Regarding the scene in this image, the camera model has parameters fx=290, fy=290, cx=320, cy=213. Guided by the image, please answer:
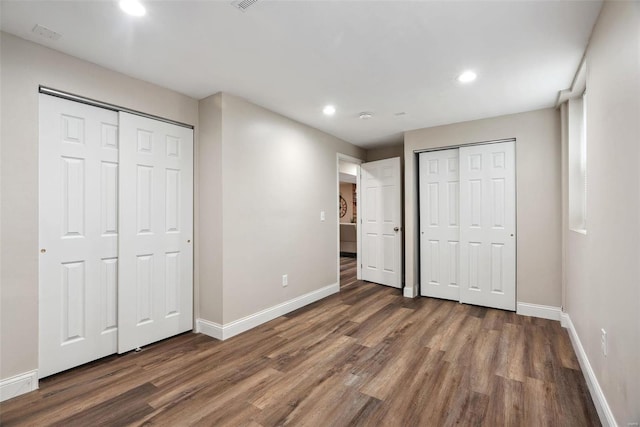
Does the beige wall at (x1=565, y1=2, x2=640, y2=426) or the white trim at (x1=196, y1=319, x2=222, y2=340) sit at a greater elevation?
the beige wall at (x1=565, y1=2, x2=640, y2=426)

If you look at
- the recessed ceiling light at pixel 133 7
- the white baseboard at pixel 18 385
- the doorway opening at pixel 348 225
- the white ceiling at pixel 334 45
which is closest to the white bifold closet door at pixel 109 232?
the white baseboard at pixel 18 385

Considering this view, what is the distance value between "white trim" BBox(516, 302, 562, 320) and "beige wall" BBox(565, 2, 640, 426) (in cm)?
139

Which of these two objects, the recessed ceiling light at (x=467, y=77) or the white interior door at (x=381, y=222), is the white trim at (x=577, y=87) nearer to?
the recessed ceiling light at (x=467, y=77)

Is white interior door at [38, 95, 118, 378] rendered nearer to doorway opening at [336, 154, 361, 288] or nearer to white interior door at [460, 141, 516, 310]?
doorway opening at [336, 154, 361, 288]

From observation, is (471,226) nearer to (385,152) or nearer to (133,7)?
(385,152)

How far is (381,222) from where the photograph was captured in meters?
4.89

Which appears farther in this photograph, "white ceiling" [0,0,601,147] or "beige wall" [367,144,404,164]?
"beige wall" [367,144,404,164]

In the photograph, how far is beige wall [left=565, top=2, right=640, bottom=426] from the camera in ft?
4.04

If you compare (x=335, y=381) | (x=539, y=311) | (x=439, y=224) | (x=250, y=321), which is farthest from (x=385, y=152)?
(x=335, y=381)

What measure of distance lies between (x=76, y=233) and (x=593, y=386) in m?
3.81

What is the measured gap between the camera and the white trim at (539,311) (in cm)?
328

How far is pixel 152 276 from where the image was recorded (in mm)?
2723

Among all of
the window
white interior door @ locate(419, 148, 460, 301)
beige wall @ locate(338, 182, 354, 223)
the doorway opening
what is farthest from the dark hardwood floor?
beige wall @ locate(338, 182, 354, 223)

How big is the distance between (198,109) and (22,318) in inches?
88.8
